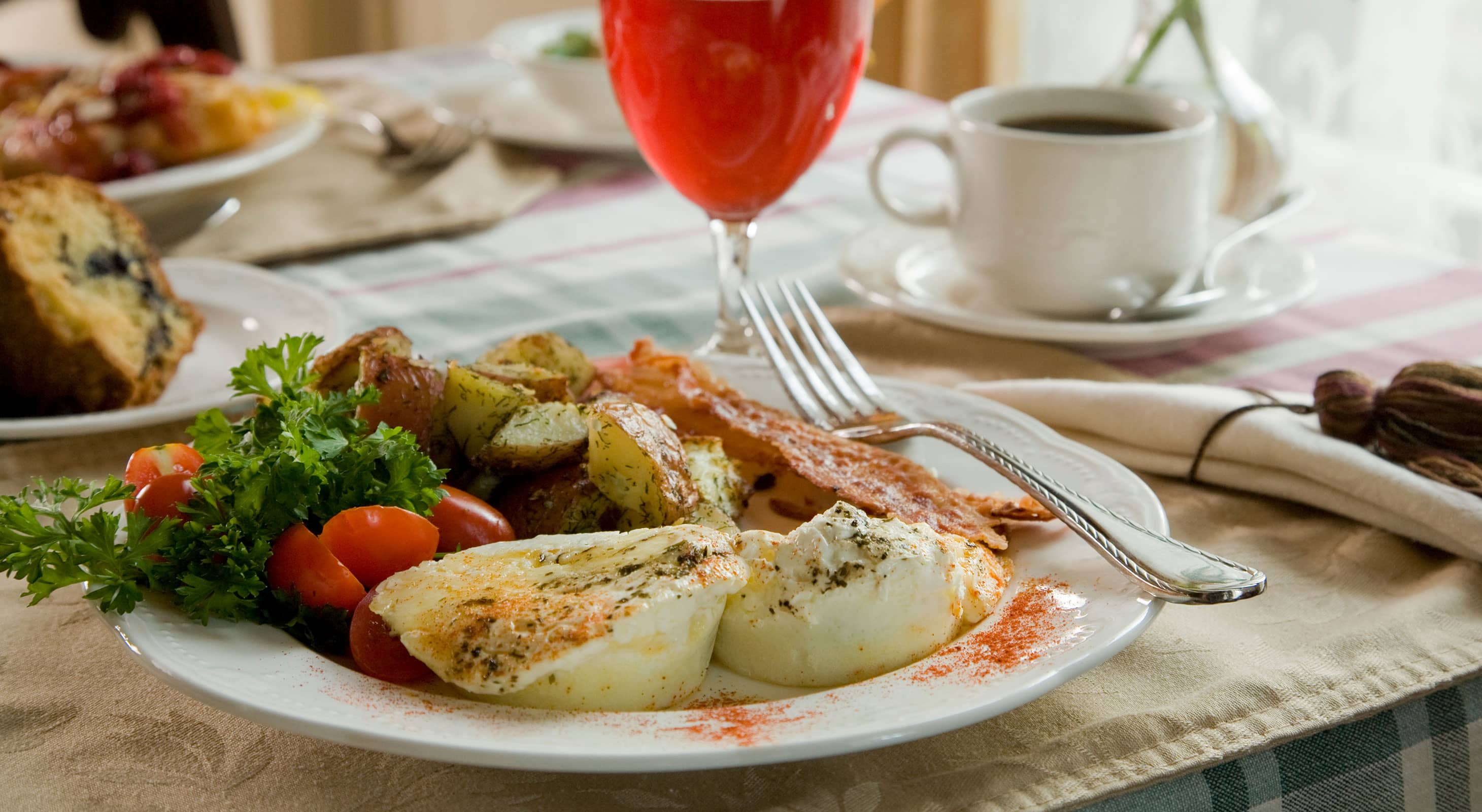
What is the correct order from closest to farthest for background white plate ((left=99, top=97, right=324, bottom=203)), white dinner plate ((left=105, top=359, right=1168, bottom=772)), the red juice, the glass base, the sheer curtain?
white dinner plate ((left=105, top=359, right=1168, bottom=772))
the red juice
the glass base
background white plate ((left=99, top=97, right=324, bottom=203))
the sheer curtain

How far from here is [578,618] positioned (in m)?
0.81

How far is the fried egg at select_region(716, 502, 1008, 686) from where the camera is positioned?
0.86 m

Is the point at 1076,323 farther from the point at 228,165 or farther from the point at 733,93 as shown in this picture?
the point at 228,165

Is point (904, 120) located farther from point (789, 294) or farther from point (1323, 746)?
point (1323, 746)

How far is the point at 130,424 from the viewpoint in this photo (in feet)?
4.40

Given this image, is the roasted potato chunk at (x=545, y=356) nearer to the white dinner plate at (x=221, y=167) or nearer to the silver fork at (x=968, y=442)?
the silver fork at (x=968, y=442)

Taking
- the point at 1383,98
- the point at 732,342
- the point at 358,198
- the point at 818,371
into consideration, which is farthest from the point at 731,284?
the point at 1383,98

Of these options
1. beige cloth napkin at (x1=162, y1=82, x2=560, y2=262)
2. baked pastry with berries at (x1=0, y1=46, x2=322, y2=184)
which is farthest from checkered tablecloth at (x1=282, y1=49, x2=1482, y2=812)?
baked pastry with berries at (x1=0, y1=46, x2=322, y2=184)

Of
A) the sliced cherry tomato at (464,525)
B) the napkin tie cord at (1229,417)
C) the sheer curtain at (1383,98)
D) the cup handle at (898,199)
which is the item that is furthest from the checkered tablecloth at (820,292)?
the sheer curtain at (1383,98)

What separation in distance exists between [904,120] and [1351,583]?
5.94ft

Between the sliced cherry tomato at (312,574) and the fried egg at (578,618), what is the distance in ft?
0.12

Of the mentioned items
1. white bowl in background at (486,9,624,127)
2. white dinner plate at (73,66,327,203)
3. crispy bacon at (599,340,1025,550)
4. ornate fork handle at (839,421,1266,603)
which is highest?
white bowl in background at (486,9,624,127)

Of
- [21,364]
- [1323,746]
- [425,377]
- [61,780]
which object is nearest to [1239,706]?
[1323,746]

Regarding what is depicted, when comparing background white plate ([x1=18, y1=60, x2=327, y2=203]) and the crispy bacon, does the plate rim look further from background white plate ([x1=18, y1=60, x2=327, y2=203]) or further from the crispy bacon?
background white plate ([x1=18, y1=60, x2=327, y2=203])
